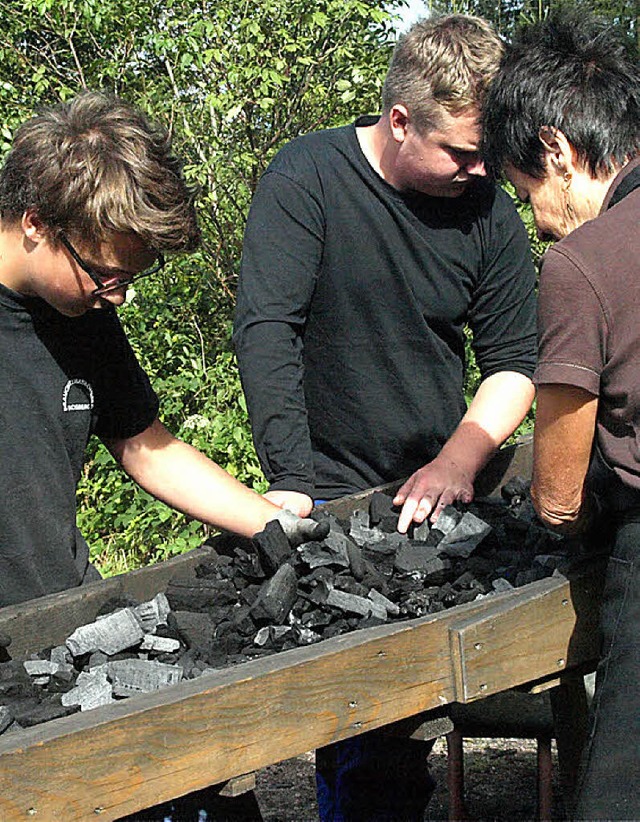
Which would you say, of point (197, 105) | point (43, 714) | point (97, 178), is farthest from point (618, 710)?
point (197, 105)

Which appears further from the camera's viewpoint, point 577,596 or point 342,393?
point 342,393

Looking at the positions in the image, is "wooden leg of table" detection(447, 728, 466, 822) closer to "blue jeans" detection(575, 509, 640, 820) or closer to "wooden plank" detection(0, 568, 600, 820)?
"wooden plank" detection(0, 568, 600, 820)

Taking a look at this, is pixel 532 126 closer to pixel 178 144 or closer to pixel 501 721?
pixel 501 721

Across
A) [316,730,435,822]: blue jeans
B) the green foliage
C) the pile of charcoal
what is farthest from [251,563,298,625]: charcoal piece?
the green foliage

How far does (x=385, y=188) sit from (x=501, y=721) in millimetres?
1930

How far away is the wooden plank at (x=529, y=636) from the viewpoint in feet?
7.69

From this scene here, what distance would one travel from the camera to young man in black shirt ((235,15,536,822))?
10.8ft

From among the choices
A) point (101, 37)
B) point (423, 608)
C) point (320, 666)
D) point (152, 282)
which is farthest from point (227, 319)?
point (320, 666)

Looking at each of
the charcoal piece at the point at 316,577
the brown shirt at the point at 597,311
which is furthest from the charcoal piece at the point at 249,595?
the brown shirt at the point at 597,311

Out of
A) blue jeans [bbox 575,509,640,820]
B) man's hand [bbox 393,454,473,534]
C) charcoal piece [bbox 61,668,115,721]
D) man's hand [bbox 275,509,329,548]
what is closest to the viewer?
blue jeans [bbox 575,509,640,820]

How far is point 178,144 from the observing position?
23.8 feet

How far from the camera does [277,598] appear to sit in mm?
2586

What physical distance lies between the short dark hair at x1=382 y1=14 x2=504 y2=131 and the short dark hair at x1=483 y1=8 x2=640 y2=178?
0.72 m

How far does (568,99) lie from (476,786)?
3.47 metres
